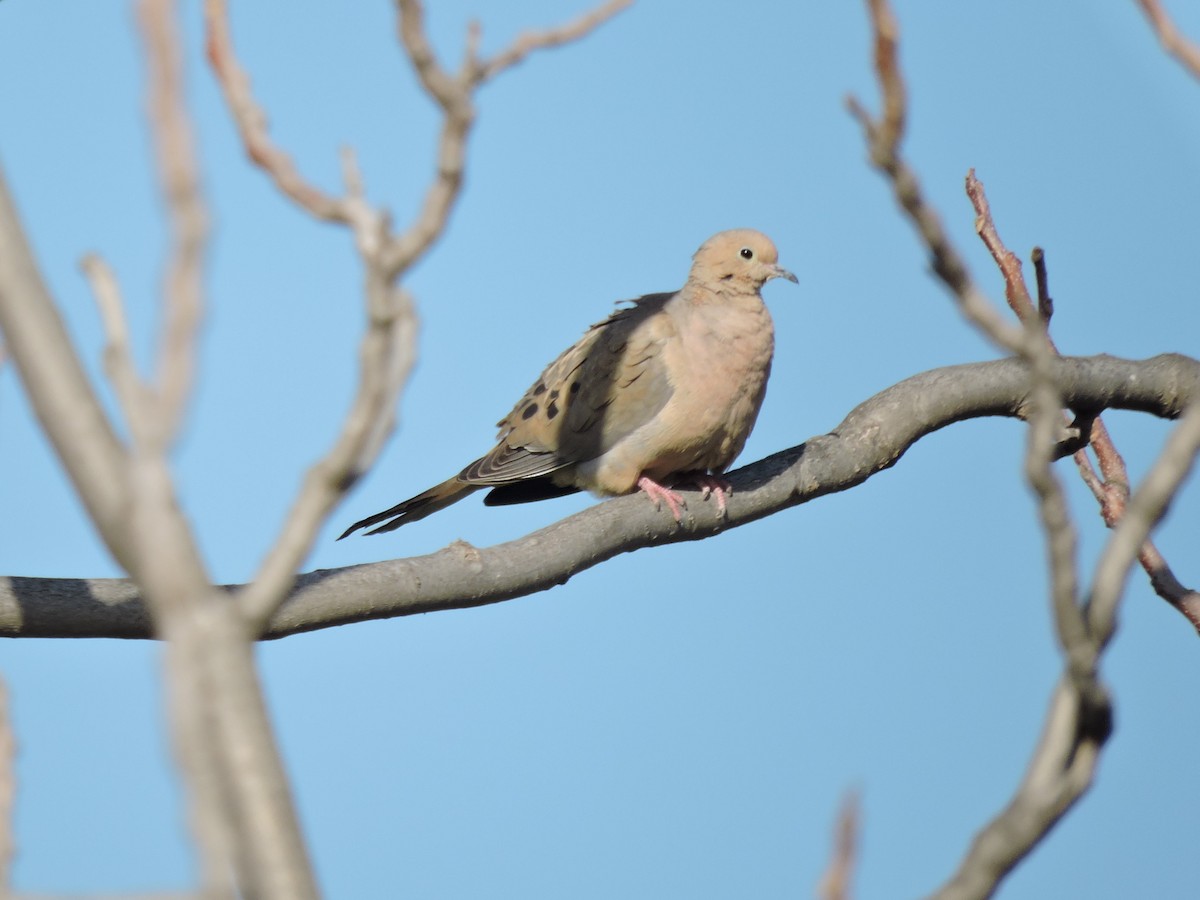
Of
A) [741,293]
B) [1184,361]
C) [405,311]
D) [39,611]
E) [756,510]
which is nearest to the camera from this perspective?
[405,311]

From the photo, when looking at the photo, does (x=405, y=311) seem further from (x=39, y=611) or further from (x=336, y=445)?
(x=39, y=611)

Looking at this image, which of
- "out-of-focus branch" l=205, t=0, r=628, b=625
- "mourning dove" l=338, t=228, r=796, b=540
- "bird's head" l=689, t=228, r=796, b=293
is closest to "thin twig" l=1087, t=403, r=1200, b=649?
"out-of-focus branch" l=205, t=0, r=628, b=625

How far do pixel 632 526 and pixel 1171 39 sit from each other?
7.83 feet

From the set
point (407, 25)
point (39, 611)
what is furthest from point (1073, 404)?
point (407, 25)

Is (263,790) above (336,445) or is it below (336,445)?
below

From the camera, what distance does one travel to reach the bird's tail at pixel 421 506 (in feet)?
14.4

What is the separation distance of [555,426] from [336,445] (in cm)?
362

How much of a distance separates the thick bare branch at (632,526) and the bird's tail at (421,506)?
3.34 feet

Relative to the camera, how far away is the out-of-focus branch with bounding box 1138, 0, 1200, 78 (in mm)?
1331

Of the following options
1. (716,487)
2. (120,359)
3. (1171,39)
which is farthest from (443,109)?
(716,487)

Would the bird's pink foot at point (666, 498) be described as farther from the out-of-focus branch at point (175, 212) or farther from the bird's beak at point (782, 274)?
the out-of-focus branch at point (175, 212)

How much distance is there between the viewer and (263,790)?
3.82ft

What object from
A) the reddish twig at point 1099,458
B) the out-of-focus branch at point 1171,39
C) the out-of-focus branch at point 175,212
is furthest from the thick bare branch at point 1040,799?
the reddish twig at point 1099,458

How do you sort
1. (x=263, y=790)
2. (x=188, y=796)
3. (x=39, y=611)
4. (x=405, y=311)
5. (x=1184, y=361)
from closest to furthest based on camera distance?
(x=188, y=796)
(x=263, y=790)
(x=405, y=311)
(x=39, y=611)
(x=1184, y=361)
